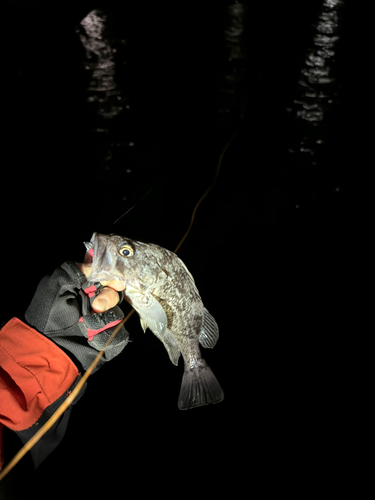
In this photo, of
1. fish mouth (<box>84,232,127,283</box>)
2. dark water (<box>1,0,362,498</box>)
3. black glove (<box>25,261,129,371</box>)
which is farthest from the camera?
dark water (<box>1,0,362,498</box>)

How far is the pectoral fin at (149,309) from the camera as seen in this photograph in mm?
1321

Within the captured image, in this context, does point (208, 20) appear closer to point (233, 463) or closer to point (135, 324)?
point (135, 324)

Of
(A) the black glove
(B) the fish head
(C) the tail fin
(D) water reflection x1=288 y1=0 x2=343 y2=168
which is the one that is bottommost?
(C) the tail fin

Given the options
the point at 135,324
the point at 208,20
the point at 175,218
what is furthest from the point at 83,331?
the point at 208,20

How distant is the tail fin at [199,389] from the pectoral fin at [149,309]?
1.06 ft

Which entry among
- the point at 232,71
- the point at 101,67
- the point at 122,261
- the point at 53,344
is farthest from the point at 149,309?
the point at 232,71

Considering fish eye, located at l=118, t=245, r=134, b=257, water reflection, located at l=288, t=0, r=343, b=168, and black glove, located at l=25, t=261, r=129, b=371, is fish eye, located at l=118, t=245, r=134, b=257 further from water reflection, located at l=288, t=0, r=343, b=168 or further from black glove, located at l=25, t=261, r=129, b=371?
water reflection, located at l=288, t=0, r=343, b=168

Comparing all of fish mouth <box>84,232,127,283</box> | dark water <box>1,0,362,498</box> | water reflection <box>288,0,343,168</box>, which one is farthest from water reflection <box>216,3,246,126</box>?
fish mouth <box>84,232,127,283</box>

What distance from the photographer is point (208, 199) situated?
2.00 metres

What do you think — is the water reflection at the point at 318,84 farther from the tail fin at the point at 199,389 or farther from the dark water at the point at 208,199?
the tail fin at the point at 199,389

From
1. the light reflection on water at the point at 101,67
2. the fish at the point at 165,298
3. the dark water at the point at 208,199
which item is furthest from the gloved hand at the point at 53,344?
the light reflection on water at the point at 101,67

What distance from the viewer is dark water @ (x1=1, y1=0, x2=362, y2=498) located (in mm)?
1799

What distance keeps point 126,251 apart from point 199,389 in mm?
845

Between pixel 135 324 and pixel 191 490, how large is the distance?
1.33m
